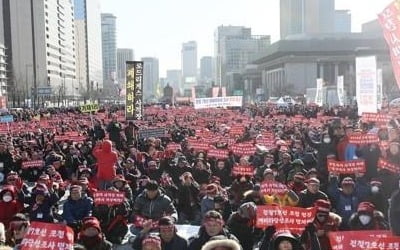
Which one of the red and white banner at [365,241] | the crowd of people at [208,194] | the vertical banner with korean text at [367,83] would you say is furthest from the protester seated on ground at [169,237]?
the vertical banner with korean text at [367,83]

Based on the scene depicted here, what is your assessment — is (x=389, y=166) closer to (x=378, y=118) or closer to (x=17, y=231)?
(x=378, y=118)

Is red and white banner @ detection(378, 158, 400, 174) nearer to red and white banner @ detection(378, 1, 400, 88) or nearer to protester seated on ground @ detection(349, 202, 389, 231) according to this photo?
protester seated on ground @ detection(349, 202, 389, 231)

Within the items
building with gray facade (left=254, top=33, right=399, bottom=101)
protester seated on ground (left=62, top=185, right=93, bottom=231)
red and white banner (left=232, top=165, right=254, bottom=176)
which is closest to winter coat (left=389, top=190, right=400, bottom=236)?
protester seated on ground (left=62, top=185, right=93, bottom=231)

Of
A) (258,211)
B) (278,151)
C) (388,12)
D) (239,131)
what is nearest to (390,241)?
(258,211)

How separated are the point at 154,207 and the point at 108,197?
886 mm

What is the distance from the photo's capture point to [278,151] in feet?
50.7

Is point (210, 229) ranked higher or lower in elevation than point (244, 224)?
higher

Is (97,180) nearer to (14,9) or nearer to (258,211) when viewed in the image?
(258,211)

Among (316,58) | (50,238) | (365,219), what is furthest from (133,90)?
(316,58)

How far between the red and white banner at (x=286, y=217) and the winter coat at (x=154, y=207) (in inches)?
89.2

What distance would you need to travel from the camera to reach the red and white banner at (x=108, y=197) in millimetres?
9859

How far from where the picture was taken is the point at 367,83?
594 inches

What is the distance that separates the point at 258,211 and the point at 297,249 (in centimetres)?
150

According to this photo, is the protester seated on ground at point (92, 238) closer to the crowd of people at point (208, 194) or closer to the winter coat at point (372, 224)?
the crowd of people at point (208, 194)
